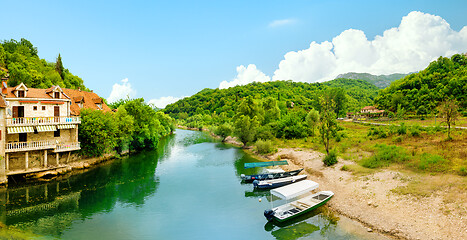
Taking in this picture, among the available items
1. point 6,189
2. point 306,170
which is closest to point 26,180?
point 6,189

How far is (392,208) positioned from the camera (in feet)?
66.5

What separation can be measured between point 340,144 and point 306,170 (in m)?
12.8

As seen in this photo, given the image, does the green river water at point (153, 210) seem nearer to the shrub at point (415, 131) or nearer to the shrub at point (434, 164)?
the shrub at point (434, 164)

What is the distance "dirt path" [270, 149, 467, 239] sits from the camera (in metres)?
17.0

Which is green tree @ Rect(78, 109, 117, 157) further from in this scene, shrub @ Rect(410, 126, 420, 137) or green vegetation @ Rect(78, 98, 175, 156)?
shrub @ Rect(410, 126, 420, 137)

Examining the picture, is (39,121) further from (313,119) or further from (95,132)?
(313,119)

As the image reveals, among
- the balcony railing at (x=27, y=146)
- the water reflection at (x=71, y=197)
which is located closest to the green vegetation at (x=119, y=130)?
the water reflection at (x=71, y=197)

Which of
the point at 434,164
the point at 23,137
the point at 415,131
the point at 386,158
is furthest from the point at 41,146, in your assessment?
the point at 415,131

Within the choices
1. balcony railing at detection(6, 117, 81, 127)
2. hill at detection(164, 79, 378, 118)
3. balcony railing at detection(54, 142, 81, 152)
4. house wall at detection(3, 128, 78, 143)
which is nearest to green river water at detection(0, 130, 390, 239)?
balcony railing at detection(54, 142, 81, 152)

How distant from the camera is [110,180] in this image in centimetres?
3203

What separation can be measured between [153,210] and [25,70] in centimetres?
4712

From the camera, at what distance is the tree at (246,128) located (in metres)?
56.8

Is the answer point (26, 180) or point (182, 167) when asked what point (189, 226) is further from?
point (26, 180)

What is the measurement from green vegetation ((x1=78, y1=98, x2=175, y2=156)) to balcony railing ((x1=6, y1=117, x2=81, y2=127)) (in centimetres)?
275
